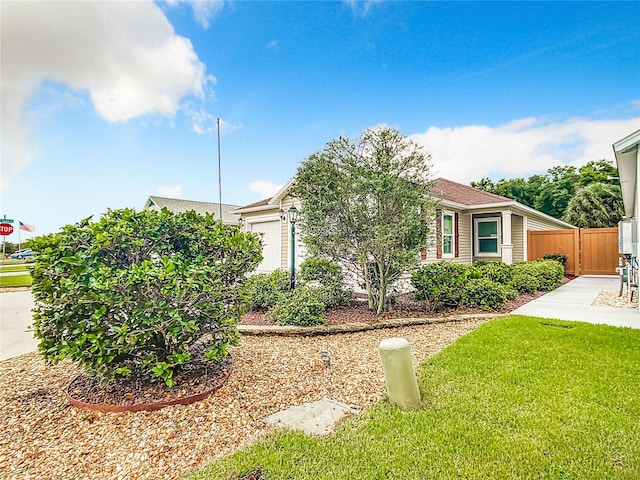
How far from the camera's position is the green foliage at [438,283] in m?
6.98

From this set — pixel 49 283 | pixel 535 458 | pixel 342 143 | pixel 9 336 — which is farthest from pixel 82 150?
pixel 535 458

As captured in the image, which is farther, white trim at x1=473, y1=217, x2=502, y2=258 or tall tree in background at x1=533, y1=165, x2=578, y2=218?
tall tree in background at x1=533, y1=165, x2=578, y2=218

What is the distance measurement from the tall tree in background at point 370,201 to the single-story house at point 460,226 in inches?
172

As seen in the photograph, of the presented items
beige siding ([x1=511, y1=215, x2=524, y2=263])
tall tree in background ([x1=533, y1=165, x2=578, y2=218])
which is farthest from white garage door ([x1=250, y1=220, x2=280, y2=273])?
tall tree in background ([x1=533, y1=165, x2=578, y2=218])

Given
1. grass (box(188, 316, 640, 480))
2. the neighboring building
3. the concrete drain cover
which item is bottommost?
the concrete drain cover

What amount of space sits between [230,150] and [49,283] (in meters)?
18.4

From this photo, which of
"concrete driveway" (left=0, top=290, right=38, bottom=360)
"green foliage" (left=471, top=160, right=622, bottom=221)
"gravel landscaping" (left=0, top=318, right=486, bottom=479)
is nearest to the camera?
"gravel landscaping" (left=0, top=318, right=486, bottom=479)

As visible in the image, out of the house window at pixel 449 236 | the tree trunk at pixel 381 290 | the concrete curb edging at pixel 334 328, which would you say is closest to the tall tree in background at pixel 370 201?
the tree trunk at pixel 381 290

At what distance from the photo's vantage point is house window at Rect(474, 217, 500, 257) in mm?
13281

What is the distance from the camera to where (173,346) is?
326cm

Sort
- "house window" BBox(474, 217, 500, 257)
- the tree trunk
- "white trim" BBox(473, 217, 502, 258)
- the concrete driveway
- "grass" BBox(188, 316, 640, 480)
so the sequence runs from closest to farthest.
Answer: "grass" BBox(188, 316, 640, 480) → the concrete driveway → the tree trunk → "white trim" BBox(473, 217, 502, 258) → "house window" BBox(474, 217, 500, 257)

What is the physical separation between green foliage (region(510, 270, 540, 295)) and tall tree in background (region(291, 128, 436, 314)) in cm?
420

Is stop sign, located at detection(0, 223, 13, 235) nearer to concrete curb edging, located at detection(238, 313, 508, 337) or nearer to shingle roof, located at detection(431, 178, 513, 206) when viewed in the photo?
concrete curb edging, located at detection(238, 313, 508, 337)

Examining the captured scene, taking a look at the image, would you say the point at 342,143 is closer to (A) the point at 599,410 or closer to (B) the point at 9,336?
(A) the point at 599,410
